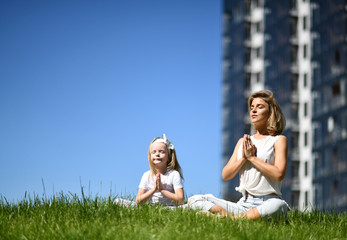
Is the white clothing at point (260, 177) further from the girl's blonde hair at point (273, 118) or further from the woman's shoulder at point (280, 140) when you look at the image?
the girl's blonde hair at point (273, 118)

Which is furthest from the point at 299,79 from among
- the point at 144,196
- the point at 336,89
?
the point at 144,196

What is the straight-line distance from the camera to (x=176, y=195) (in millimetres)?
7707

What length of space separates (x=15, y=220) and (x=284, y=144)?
369 centimetres

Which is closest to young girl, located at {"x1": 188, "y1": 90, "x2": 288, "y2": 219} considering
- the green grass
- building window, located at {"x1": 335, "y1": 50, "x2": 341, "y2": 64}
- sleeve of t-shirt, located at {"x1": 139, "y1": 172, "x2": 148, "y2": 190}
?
the green grass

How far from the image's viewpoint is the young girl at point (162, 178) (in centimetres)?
770

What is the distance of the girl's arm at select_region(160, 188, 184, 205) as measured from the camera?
7.62 metres

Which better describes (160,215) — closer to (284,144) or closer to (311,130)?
(284,144)

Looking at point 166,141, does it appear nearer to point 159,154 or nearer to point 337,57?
point 159,154

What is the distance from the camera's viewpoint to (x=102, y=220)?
6.15 m

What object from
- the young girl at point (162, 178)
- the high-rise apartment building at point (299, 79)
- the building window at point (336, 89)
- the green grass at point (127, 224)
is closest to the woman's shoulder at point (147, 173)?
the young girl at point (162, 178)

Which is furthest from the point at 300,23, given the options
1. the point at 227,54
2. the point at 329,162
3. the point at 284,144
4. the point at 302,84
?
the point at 284,144

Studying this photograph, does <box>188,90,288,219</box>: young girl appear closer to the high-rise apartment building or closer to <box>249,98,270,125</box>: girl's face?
<box>249,98,270,125</box>: girl's face

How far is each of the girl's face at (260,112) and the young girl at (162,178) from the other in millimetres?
1370

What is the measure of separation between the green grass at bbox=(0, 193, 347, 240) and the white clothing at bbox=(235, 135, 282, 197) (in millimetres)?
437
